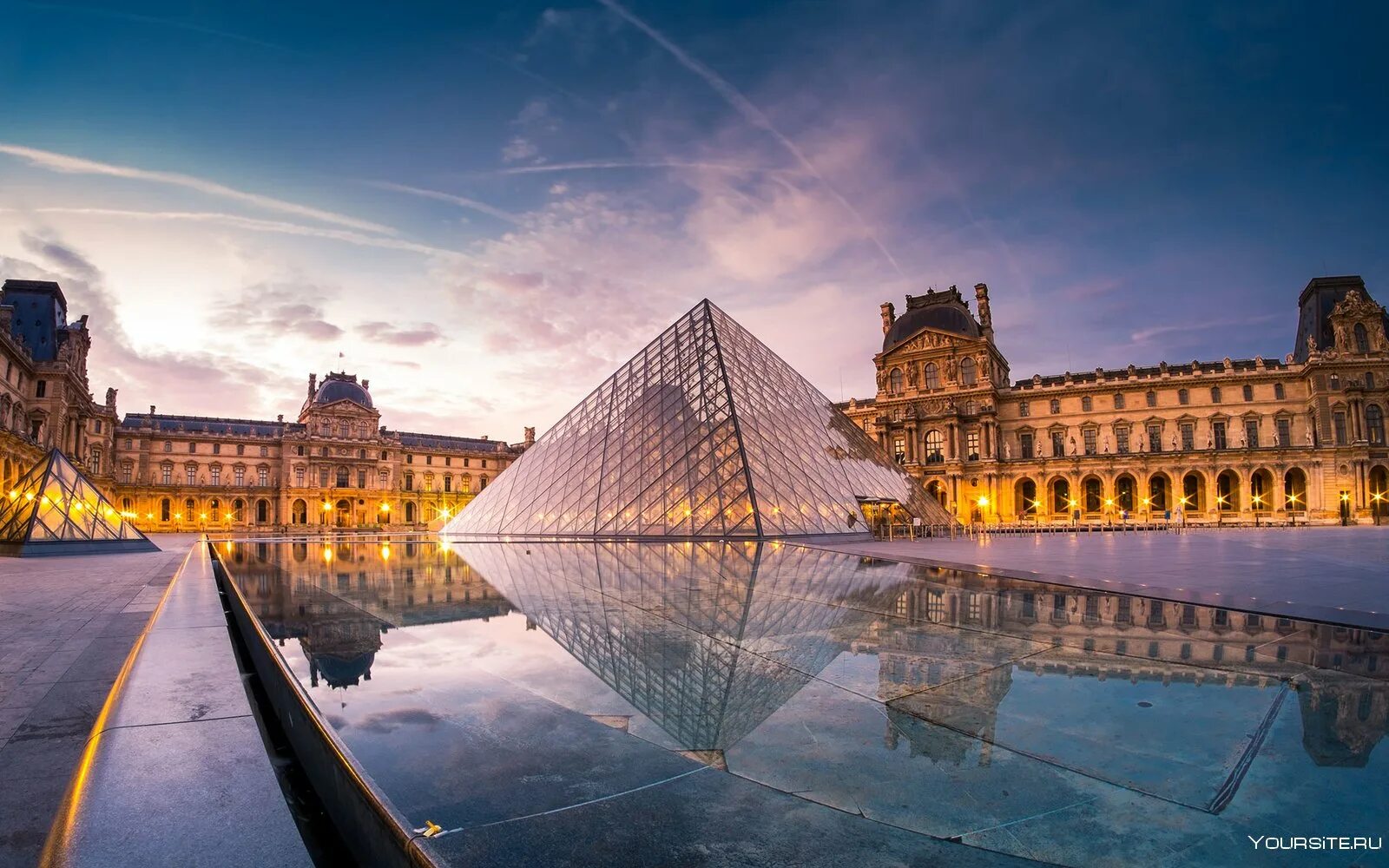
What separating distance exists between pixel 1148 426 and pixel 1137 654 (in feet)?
197

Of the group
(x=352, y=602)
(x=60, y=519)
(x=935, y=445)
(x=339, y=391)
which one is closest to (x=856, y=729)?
(x=352, y=602)

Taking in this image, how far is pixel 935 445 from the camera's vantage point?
59281 millimetres

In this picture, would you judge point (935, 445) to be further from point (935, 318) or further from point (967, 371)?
point (935, 318)

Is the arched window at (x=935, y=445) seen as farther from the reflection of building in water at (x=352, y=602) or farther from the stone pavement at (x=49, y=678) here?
the stone pavement at (x=49, y=678)

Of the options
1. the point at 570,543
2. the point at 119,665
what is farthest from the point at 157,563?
the point at 119,665

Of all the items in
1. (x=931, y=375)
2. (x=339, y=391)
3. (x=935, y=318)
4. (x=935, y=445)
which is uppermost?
(x=935, y=318)

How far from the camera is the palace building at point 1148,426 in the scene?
49094 mm

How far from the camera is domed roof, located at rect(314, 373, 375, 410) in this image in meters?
75.7

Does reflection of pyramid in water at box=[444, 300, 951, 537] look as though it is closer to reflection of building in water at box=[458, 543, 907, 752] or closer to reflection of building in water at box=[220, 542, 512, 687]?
reflection of building in water at box=[458, 543, 907, 752]

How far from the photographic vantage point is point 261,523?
72562 millimetres

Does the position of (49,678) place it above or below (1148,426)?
below

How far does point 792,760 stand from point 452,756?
136 centimetres

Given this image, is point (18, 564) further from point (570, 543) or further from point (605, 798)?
point (605, 798)

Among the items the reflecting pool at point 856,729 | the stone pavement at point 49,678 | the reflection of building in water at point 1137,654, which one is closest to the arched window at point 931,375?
the reflection of building in water at point 1137,654
